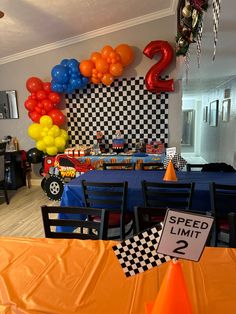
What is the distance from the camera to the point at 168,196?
6.42 ft

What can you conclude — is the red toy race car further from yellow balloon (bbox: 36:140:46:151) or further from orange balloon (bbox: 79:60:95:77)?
orange balloon (bbox: 79:60:95:77)

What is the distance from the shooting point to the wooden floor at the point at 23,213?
2957 mm

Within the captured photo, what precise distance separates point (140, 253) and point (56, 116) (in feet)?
12.7

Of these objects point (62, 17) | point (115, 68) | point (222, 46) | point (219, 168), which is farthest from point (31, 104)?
point (219, 168)

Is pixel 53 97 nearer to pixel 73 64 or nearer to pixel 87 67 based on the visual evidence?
pixel 73 64

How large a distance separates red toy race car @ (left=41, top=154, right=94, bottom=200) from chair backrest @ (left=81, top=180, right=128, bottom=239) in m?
1.80

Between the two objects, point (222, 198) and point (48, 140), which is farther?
point (48, 140)

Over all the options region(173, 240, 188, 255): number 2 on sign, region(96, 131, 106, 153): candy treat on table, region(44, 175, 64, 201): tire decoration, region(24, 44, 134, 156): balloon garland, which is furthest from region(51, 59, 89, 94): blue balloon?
region(173, 240, 188, 255): number 2 on sign

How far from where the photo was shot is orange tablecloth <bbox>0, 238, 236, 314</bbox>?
2.57 ft

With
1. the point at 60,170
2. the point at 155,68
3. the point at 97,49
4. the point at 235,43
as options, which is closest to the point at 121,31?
the point at 97,49

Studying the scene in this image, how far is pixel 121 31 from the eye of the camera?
420cm

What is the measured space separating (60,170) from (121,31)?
8.68 feet

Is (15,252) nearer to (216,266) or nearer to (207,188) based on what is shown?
(216,266)

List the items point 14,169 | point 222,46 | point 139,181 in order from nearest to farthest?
point 139,181
point 222,46
point 14,169
